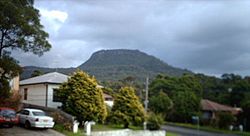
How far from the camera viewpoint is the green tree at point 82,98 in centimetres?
3625

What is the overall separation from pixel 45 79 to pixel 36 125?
47.4 feet

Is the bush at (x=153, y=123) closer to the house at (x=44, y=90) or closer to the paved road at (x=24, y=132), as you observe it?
the house at (x=44, y=90)

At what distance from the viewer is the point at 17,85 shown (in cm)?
4544

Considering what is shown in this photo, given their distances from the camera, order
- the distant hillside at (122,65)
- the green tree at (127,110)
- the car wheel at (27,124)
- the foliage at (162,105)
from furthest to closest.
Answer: the foliage at (162,105) → the distant hillside at (122,65) → the green tree at (127,110) → the car wheel at (27,124)

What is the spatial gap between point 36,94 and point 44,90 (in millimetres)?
2211

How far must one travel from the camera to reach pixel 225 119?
65.5m

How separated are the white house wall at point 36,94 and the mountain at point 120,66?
237cm

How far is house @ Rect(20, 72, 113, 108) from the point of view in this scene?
44.2 m

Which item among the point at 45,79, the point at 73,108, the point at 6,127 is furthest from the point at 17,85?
the point at 6,127

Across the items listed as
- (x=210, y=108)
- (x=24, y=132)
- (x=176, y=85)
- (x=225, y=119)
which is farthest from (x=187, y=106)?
(x=24, y=132)

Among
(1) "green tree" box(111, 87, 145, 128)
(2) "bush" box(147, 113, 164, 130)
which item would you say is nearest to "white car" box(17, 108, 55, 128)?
(1) "green tree" box(111, 87, 145, 128)

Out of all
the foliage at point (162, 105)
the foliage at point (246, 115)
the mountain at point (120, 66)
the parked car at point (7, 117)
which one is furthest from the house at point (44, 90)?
the foliage at point (246, 115)

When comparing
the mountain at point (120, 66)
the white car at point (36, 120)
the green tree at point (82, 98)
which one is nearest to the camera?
the white car at point (36, 120)

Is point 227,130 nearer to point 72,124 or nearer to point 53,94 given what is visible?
point 53,94
